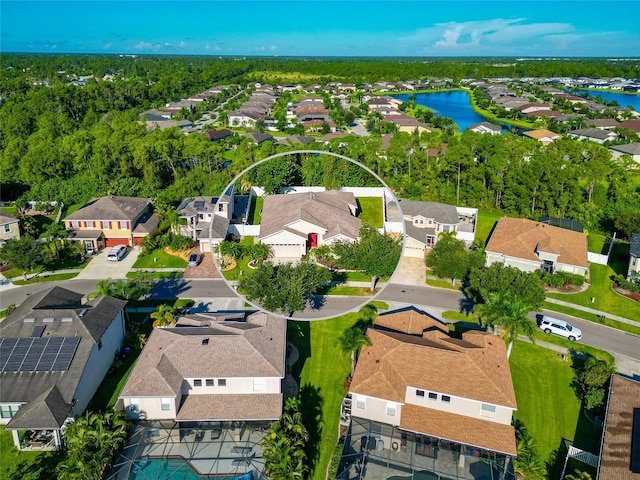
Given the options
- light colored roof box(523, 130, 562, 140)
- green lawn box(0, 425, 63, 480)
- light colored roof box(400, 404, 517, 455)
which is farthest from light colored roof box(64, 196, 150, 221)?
light colored roof box(523, 130, 562, 140)

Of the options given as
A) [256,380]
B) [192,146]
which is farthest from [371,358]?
[192,146]

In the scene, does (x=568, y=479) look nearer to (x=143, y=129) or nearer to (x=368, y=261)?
(x=368, y=261)

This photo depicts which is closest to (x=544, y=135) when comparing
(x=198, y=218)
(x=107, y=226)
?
(x=198, y=218)

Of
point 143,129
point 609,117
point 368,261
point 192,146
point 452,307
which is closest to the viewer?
point 368,261

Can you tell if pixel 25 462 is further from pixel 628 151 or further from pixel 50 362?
pixel 628 151

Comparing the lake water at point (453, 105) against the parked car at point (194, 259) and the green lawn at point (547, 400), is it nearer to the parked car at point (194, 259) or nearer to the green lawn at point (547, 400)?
the parked car at point (194, 259)

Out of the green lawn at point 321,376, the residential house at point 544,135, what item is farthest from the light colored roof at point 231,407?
the residential house at point 544,135

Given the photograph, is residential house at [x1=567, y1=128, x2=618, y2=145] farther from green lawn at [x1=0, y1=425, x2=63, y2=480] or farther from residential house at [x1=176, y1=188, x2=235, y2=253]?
green lawn at [x1=0, y1=425, x2=63, y2=480]
